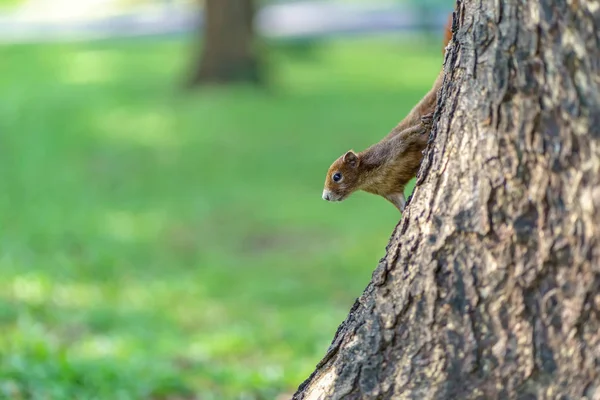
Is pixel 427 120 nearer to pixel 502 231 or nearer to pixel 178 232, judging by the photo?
pixel 502 231

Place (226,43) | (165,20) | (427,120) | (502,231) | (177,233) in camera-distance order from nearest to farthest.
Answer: (502,231) → (427,120) → (177,233) → (226,43) → (165,20)

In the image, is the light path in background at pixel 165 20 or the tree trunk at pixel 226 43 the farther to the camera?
Answer: the light path in background at pixel 165 20

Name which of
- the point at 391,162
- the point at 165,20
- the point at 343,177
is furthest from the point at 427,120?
the point at 165,20

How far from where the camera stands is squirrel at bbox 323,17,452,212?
2932mm

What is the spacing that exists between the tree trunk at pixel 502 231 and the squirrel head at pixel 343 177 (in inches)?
12.0

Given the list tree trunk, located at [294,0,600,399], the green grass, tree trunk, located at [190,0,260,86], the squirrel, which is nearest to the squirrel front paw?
the squirrel

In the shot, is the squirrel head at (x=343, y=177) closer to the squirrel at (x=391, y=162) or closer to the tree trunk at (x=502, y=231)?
the squirrel at (x=391, y=162)

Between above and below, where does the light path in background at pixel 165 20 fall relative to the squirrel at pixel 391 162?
above

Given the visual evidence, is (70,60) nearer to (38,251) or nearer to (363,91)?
(363,91)

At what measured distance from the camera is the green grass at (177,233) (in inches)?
215

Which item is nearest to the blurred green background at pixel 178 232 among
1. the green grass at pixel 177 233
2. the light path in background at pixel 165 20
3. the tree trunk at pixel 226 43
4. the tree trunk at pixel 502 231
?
the green grass at pixel 177 233

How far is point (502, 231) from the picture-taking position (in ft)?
8.09

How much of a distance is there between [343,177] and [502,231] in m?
0.68

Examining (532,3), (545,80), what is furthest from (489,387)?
(532,3)
